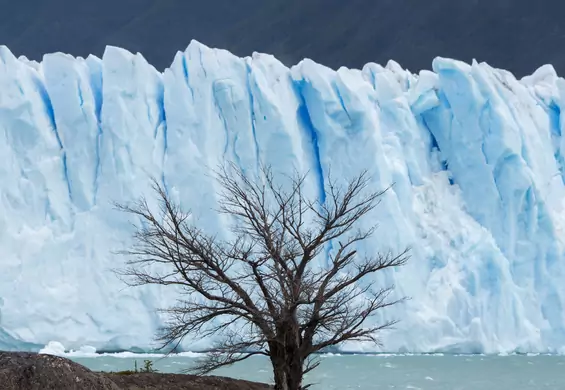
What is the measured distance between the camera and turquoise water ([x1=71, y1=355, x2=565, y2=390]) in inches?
484

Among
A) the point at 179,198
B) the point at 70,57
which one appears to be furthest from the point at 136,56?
the point at 179,198

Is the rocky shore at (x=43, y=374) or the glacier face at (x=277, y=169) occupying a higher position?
the glacier face at (x=277, y=169)

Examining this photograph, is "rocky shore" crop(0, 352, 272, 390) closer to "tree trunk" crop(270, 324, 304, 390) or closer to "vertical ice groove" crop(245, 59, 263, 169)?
"tree trunk" crop(270, 324, 304, 390)

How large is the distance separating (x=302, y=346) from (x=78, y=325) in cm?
1030

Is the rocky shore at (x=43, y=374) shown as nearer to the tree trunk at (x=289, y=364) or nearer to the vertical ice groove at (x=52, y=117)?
the tree trunk at (x=289, y=364)

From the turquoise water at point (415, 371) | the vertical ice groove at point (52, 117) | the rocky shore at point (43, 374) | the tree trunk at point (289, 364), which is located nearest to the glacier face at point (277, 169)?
the vertical ice groove at point (52, 117)

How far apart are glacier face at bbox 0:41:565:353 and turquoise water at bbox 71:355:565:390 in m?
0.57

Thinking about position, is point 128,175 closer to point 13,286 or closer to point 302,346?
point 13,286

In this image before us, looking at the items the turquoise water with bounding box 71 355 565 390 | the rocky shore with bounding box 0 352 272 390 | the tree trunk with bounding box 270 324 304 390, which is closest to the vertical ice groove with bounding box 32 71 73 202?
the turquoise water with bounding box 71 355 565 390

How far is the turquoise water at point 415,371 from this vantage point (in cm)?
1228

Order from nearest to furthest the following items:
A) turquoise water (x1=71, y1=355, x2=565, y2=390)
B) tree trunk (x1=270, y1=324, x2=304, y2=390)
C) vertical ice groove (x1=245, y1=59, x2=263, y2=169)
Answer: tree trunk (x1=270, y1=324, x2=304, y2=390) < turquoise water (x1=71, y1=355, x2=565, y2=390) < vertical ice groove (x1=245, y1=59, x2=263, y2=169)

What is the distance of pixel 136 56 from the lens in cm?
1822

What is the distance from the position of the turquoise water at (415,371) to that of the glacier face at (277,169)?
0.57 metres

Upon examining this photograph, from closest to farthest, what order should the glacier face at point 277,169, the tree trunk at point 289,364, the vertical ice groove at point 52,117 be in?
the tree trunk at point 289,364 → the glacier face at point 277,169 → the vertical ice groove at point 52,117
